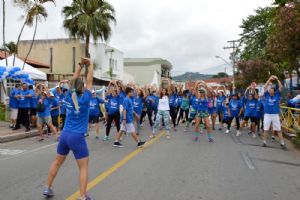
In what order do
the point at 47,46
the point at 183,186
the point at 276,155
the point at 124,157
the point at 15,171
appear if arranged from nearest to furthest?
the point at 183,186, the point at 15,171, the point at 124,157, the point at 276,155, the point at 47,46

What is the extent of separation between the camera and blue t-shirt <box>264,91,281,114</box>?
1155 centimetres

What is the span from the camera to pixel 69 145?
548 cm

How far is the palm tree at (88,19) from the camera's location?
99.5 feet

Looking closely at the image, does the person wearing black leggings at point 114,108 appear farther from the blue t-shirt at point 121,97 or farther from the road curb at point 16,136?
the road curb at point 16,136

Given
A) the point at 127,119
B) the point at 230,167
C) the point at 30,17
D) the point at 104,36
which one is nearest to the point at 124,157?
the point at 127,119

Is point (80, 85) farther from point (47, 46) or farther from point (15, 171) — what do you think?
point (47, 46)

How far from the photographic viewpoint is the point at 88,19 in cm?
3022

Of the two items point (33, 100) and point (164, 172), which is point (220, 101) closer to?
point (33, 100)

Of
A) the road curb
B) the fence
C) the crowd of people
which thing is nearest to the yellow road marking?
the crowd of people

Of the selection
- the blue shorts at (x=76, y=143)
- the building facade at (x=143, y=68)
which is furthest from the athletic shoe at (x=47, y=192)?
the building facade at (x=143, y=68)

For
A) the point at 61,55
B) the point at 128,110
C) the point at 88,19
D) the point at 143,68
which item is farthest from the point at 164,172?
the point at 143,68

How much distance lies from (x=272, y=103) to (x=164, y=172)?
5.11m

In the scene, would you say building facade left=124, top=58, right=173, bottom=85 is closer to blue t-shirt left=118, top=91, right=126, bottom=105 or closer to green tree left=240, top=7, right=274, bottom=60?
green tree left=240, top=7, right=274, bottom=60

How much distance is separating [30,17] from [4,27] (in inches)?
56.1
